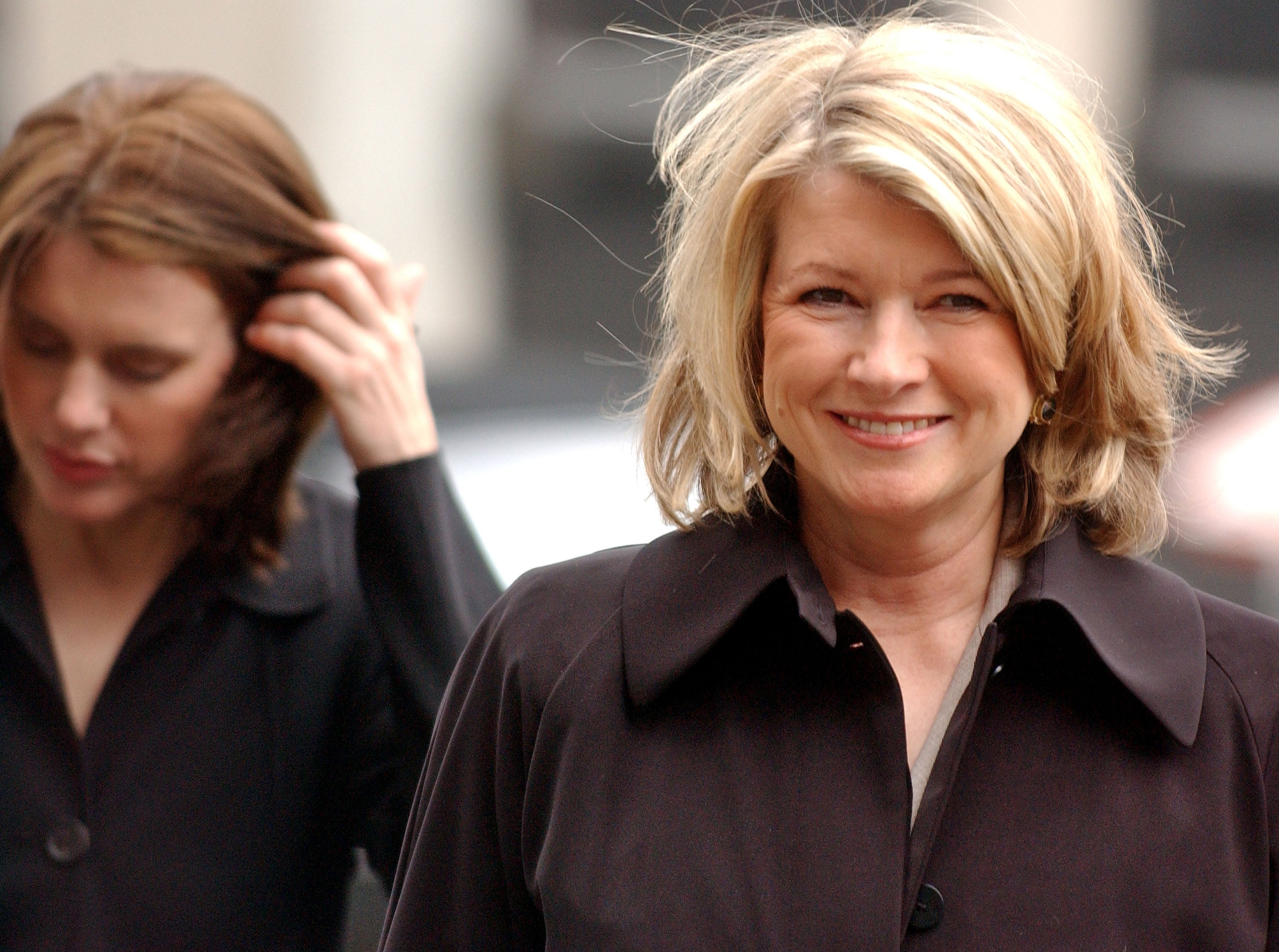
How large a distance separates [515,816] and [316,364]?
0.87 meters

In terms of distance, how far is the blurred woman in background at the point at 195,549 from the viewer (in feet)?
7.86

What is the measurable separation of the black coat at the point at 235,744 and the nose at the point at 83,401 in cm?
25

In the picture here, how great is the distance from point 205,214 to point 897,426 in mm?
1137

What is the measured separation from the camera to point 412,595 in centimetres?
248

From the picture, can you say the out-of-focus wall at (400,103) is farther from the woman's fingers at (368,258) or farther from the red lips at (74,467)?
the red lips at (74,467)

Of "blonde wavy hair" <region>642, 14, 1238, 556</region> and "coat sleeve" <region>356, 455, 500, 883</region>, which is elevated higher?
"blonde wavy hair" <region>642, 14, 1238, 556</region>

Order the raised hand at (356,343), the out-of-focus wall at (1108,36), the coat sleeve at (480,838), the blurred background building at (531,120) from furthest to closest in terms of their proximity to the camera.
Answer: the out-of-focus wall at (1108,36) < the blurred background building at (531,120) < the raised hand at (356,343) < the coat sleeve at (480,838)

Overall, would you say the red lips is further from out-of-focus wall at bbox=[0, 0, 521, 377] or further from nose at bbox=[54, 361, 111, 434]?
out-of-focus wall at bbox=[0, 0, 521, 377]

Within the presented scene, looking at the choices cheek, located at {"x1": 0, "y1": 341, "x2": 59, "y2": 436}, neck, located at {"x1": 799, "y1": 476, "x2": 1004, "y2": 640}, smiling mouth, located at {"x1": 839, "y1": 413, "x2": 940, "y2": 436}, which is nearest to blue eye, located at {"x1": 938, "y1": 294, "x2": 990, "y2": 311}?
smiling mouth, located at {"x1": 839, "y1": 413, "x2": 940, "y2": 436}

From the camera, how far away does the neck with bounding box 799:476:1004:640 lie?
1955 mm

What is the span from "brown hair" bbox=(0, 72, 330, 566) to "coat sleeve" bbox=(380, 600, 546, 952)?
723mm

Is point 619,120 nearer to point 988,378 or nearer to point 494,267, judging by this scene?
point 494,267

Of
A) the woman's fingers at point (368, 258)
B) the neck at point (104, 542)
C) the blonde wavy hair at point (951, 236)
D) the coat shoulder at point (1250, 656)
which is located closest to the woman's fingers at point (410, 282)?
the woman's fingers at point (368, 258)

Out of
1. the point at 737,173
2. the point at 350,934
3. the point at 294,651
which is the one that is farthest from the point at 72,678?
the point at 737,173
